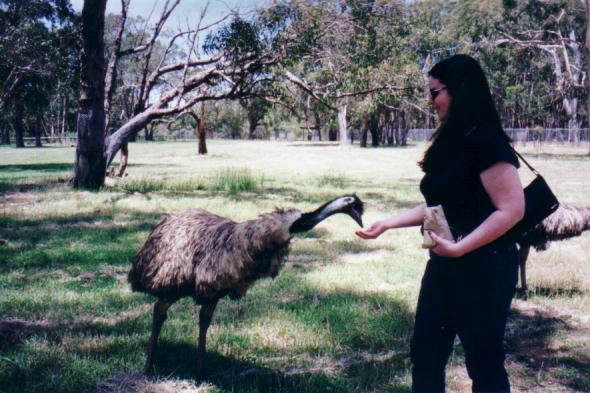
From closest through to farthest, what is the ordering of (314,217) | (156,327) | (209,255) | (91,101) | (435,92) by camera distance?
(435,92), (314,217), (209,255), (156,327), (91,101)

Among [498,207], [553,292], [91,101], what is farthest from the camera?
[91,101]

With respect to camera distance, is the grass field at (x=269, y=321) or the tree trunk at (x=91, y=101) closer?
the grass field at (x=269, y=321)

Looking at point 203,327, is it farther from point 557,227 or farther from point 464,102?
point 557,227

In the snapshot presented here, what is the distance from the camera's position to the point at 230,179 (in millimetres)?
16422

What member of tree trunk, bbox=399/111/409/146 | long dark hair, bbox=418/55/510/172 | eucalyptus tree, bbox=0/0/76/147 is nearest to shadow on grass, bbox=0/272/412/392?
long dark hair, bbox=418/55/510/172

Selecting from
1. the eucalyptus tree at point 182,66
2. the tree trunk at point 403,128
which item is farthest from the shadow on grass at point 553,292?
the tree trunk at point 403,128

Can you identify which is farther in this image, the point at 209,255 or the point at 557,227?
the point at 557,227

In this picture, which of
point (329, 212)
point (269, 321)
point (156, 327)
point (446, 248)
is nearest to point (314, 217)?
point (329, 212)

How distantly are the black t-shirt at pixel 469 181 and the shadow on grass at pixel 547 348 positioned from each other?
213 centimetres

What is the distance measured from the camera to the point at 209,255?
399 centimetres

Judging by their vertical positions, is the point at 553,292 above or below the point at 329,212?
below

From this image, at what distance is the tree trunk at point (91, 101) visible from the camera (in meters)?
14.2

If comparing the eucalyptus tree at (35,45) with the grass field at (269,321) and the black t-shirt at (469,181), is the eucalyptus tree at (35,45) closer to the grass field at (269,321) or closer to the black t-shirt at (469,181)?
the grass field at (269,321)

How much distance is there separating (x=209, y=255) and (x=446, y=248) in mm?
1842
